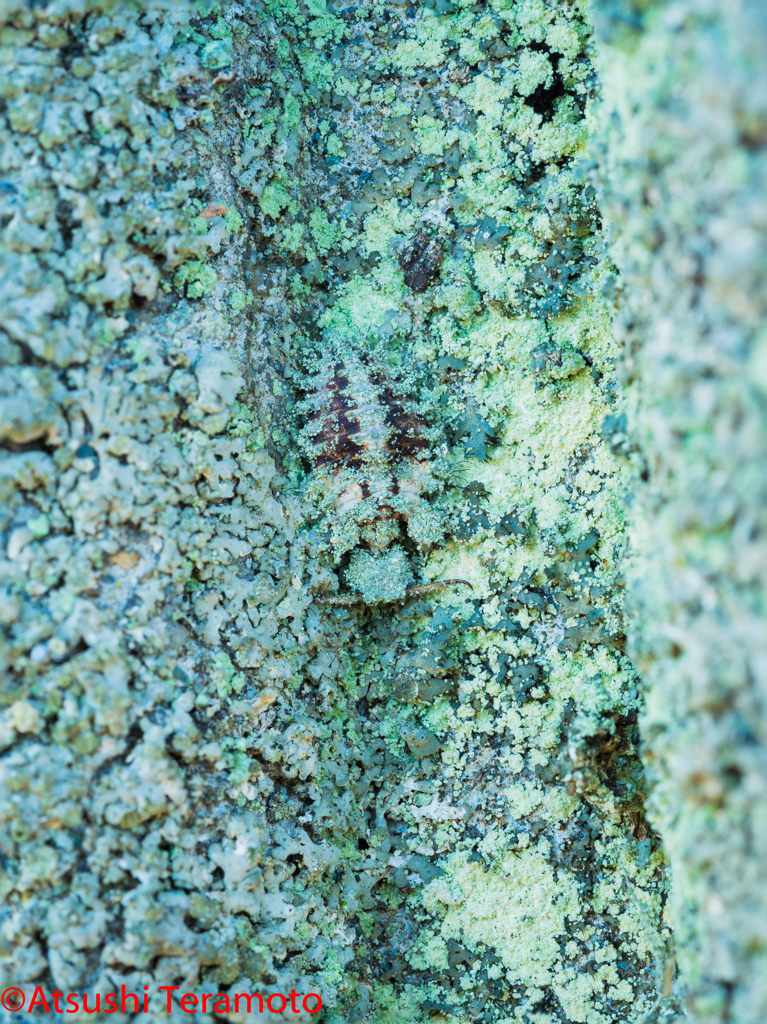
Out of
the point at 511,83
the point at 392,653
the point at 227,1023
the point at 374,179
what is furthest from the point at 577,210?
the point at 227,1023

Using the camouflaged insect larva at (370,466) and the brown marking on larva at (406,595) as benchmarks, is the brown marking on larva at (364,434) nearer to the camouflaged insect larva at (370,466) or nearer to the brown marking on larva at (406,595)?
the camouflaged insect larva at (370,466)

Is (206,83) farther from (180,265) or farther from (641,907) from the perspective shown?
(641,907)

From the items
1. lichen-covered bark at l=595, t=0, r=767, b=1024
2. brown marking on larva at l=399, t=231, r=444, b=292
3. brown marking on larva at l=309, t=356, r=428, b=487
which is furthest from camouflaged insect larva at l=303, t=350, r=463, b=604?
lichen-covered bark at l=595, t=0, r=767, b=1024

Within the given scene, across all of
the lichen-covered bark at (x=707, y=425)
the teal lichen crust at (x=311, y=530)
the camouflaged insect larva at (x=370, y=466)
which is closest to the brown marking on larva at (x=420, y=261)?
the teal lichen crust at (x=311, y=530)

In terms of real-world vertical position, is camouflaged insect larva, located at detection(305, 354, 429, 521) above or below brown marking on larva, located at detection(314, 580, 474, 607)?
above

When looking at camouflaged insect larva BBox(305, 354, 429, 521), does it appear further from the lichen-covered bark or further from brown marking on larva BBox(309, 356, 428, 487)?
the lichen-covered bark

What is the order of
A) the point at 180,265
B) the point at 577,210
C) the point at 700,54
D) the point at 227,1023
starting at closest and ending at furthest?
the point at 700,54, the point at 227,1023, the point at 180,265, the point at 577,210
